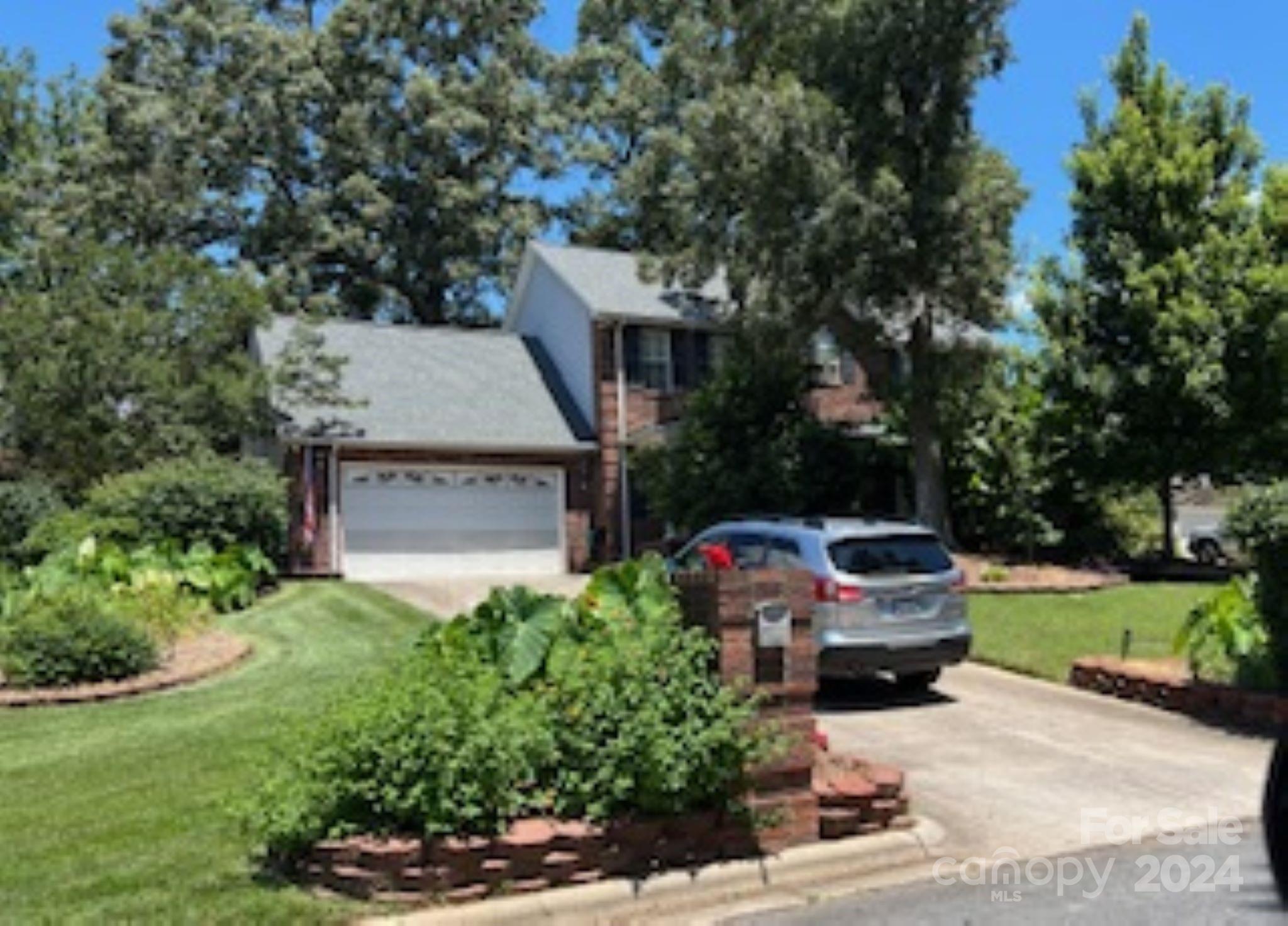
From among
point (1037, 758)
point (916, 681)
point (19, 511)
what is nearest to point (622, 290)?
point (19, 511)

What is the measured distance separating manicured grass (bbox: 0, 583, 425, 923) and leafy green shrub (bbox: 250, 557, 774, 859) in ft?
1.45

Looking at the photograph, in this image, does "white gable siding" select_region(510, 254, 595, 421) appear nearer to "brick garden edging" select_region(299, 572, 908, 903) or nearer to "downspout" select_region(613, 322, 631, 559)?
"downspout" select_region(613, 322, 631, 559)

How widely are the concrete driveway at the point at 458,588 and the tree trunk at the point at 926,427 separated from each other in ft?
20.6

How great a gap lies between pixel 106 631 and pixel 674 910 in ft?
24.8

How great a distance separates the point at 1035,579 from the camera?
19469 mm

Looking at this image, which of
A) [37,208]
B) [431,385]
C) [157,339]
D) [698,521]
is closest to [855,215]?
[698,521]

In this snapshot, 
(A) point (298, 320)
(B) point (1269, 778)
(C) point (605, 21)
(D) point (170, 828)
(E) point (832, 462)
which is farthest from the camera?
(C) point (605, 21)

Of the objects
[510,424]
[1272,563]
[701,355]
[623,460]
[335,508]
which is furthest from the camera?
[701,355]

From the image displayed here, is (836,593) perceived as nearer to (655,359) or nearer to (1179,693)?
(1179,693)

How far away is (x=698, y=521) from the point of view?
74.4 ft

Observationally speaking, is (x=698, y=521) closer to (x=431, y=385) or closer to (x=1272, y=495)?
(x=431, y=385)

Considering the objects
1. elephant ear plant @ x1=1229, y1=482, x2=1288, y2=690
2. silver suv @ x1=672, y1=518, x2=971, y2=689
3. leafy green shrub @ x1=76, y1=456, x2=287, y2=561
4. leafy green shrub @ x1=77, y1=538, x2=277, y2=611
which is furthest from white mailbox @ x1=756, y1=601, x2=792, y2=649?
leafy green shrub @ x1=76, y1=456, x2=287, y2=561

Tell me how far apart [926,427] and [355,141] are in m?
21.4

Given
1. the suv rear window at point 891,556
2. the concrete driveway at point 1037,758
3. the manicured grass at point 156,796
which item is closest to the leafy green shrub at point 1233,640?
the concrete driveway at point 1037,758
